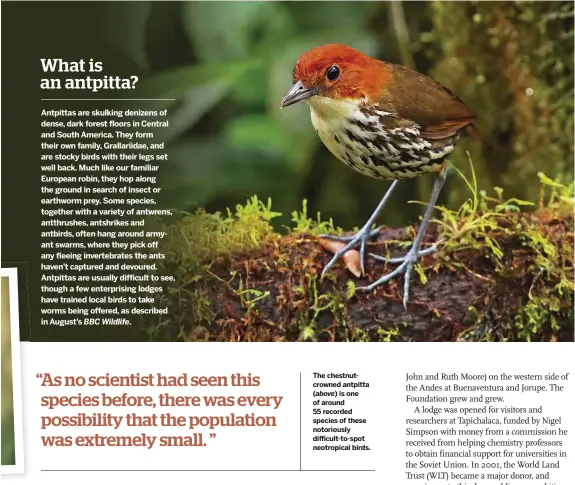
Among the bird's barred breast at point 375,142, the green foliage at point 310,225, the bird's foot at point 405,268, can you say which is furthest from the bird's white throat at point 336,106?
the bird's foot at point 405,268

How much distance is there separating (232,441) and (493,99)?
1.21 metres

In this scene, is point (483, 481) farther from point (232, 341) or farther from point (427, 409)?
point (232, 341)

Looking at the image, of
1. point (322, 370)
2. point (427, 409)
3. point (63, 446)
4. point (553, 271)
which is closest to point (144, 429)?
point (63, 446)

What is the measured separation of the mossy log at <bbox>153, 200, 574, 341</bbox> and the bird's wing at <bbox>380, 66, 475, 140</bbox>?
266 mm

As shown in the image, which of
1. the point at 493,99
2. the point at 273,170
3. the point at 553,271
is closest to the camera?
the point at 553,271

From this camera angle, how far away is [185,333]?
194 cm

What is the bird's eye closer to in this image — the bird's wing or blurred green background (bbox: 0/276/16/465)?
the bird's wing

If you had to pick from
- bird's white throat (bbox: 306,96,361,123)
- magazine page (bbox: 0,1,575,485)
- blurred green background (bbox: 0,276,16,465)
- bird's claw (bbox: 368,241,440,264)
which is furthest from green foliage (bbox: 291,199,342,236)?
blurred green background (bbox: 0,276,16,465)

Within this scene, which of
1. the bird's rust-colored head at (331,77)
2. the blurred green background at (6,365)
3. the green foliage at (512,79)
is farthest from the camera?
the green foliage at (512,79)

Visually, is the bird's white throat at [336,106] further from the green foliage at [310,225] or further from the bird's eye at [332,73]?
the green foliage at [310,225]

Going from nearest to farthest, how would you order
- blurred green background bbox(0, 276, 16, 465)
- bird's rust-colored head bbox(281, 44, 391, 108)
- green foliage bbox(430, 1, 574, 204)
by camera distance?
bird's rust-colored head bbox(281, 44, 391, 108)
blurred green background bbox(0, 276, 16, 465)
green foliage bbox(430, 1, 574, 204)

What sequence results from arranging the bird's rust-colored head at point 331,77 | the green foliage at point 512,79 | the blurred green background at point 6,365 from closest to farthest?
the bird's rust-colored head at point 331,77
the blurred green background at point 6,365
the green foliage at point 512,79

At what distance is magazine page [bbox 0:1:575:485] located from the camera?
1.91m

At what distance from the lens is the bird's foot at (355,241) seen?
190 centimetres
